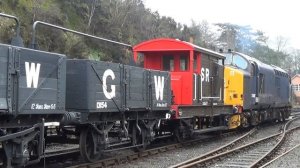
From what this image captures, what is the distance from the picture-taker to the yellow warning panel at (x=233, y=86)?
19.1 metres

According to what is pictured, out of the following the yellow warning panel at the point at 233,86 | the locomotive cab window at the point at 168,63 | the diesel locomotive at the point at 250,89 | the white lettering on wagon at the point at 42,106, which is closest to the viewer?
the white lettering on wagon at the point at 42,106

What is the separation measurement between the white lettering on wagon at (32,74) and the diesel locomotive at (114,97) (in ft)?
0.06

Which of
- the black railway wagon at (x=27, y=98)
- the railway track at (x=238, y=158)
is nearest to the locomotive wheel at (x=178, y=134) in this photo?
the railway track at (x=238, y=158)

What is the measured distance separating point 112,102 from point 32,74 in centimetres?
284

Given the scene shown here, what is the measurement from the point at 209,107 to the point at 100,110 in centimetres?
641

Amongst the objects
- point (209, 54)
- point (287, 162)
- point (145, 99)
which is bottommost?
point (287, 162)

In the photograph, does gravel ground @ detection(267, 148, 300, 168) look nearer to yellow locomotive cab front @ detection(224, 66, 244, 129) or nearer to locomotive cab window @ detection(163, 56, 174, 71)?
locomotive cab window @ detection(163, 56, 174, 71)

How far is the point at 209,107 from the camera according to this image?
1564 centimetres

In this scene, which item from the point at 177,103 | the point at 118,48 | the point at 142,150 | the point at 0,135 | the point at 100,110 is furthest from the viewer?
the point at 118,48

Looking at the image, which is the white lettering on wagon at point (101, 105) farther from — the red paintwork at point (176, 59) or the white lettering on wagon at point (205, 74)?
the white lettering on wagon at point (205, 74)

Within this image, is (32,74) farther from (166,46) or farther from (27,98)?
(166,46)

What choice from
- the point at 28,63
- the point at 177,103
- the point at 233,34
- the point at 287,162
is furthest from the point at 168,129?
the point at 233,34

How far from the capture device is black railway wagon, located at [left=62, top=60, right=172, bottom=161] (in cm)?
973

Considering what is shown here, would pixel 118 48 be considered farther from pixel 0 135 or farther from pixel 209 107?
pixel 0 135
